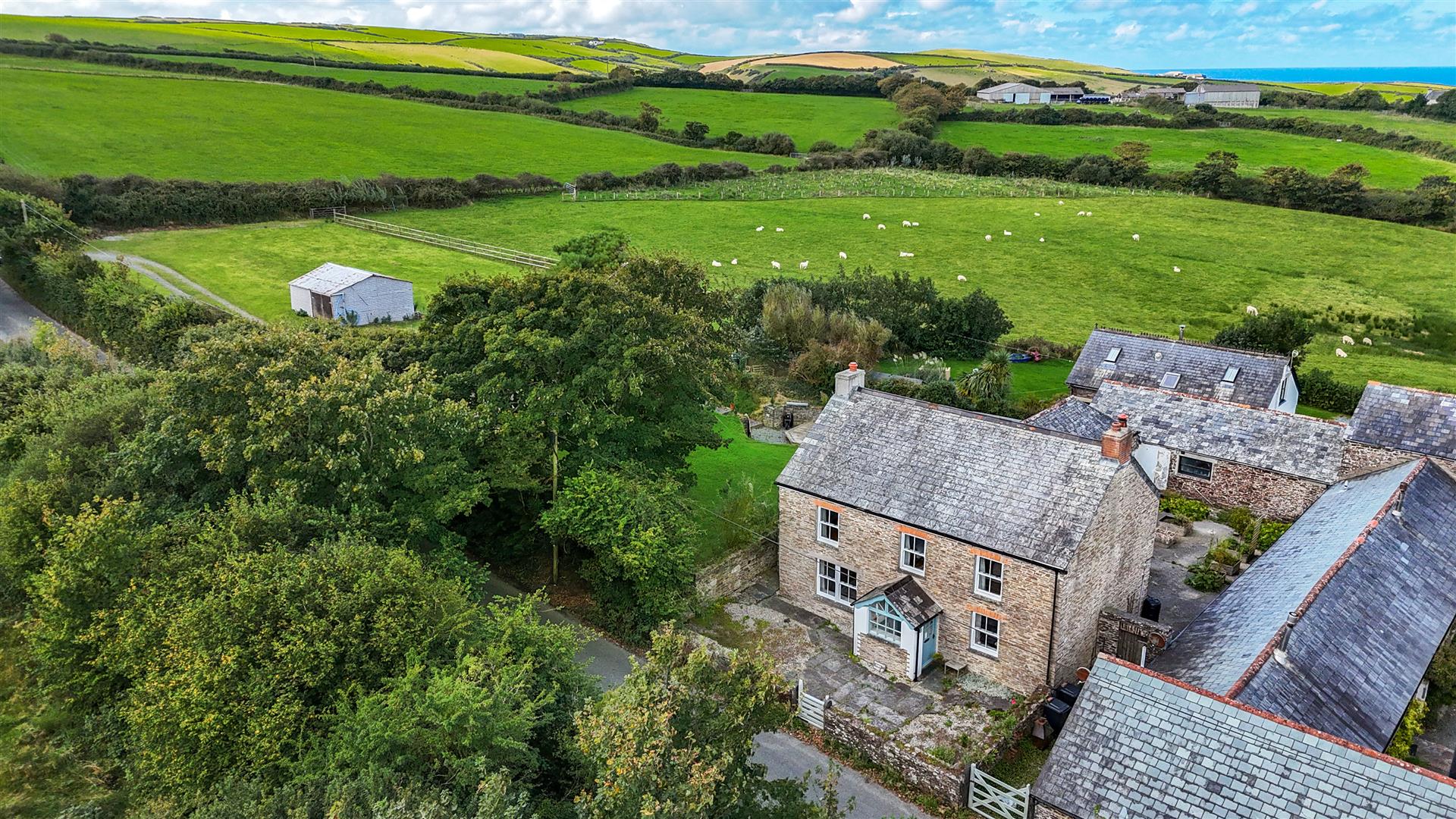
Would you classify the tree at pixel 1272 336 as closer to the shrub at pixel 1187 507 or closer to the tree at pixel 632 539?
the shrub at pixel 1187 507

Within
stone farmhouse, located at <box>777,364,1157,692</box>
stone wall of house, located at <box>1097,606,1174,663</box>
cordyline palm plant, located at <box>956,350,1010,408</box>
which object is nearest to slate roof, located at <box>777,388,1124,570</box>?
stone farmhouse, located at <box>777,364,1157,692</box>

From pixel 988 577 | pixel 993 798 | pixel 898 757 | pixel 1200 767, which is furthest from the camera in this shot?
pixel 988 577

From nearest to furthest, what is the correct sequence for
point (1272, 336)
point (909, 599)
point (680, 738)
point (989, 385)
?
point (680, 738), point (909, 599), point (989, 385), point (1272, 336)

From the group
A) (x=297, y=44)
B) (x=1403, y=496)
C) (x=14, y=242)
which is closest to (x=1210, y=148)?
(x=1403, y=496)

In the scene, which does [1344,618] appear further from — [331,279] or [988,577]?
[331,279]

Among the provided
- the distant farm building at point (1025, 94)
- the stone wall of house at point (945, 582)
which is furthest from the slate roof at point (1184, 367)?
the distant farm building at point (1025, 94)

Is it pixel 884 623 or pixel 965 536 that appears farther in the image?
pixel 884 623

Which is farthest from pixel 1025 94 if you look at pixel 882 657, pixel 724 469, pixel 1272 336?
pixel 882 657

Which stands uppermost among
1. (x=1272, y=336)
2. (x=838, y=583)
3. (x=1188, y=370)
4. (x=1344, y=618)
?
(x=1188, y=370)
